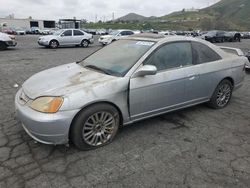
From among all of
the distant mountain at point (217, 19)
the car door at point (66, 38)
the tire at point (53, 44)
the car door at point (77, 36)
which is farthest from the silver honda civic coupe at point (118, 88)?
the distant mountain at point (217, 19)

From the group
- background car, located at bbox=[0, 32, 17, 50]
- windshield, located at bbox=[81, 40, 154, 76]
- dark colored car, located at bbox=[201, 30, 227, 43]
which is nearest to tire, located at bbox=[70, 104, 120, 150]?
windshield, located at bbox=[81, 40, 154, 76]

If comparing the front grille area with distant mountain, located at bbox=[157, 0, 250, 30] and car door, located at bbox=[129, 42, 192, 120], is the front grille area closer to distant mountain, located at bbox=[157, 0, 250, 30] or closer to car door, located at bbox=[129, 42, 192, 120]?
car door, located at bbox=[129, 42, 192, 120]

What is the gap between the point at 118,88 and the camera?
11.7 ft

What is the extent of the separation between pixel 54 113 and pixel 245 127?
10.6ft

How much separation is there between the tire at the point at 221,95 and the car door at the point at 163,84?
0.97 meters

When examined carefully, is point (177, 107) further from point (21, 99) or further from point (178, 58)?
point (21, 99)

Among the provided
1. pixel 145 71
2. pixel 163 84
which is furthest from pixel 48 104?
pixel 163 84

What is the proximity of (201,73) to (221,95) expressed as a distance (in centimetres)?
94

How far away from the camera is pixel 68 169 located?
3096 millimetres

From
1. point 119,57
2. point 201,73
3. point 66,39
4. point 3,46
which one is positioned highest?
point 119,57

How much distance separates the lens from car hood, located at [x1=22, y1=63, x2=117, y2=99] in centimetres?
338

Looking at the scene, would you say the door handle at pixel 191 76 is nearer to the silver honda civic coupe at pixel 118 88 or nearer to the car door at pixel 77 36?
the silver honda civic coupe at pixel 118 88

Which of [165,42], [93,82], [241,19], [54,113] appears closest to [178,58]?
[165,42]

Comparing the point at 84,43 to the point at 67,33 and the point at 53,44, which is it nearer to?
the point at 67,33
